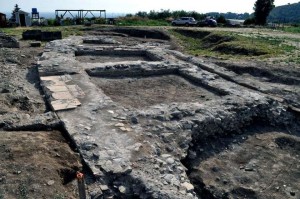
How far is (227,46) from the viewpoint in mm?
15812

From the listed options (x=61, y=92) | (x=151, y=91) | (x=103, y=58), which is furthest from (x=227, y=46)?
(x=61, y=92)

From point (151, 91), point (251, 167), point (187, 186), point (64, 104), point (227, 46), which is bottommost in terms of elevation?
point (251, 167)

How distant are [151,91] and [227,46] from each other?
8764 millimetres

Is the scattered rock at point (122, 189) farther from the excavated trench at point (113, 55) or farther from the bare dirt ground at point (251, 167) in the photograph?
the excavated trench at point (113, 55)

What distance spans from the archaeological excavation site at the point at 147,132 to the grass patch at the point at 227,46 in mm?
4082

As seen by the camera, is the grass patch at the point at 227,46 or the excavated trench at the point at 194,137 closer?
the excavated trench at the point at 194,137

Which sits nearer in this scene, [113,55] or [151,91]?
[151,91]

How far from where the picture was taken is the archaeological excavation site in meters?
4.29

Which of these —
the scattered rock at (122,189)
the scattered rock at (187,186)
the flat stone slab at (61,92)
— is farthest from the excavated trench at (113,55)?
the scattered rock at (122,189)

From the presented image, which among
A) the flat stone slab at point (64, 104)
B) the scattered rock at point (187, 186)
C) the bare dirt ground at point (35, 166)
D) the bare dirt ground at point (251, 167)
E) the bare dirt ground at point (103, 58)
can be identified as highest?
the bare dirt ground at point (103, 58)

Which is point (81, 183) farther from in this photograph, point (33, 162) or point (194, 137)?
point (194, 137)

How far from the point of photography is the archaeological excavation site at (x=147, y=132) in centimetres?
429

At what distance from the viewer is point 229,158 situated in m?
5.88

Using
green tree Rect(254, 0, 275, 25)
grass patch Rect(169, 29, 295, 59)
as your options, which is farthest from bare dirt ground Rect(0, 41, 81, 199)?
green tree Rect(254, 0, 275, 25)
